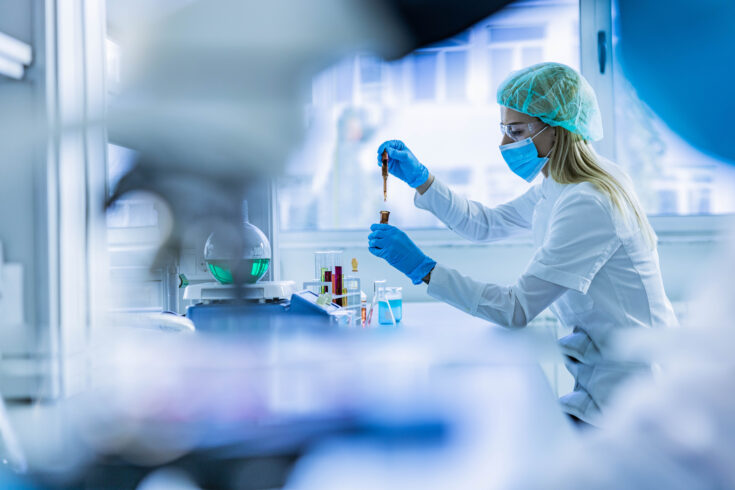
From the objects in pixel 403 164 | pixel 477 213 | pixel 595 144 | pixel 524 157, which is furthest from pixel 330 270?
pixel 595 144

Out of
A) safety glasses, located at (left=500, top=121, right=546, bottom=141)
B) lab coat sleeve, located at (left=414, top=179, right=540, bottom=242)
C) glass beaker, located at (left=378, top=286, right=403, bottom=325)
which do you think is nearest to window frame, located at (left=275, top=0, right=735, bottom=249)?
lab coat sleeve, located at (left=414, top=179, right=540, bottom=242)

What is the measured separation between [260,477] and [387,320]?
99cm

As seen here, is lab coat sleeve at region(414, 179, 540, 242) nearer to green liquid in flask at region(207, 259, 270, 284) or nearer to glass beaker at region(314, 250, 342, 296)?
glass beaker at region(314, 250, 342, 296)

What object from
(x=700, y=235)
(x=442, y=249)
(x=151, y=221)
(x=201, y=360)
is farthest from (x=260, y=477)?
(x=700, y=235)

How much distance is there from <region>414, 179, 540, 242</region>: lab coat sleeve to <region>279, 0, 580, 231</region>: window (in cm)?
33

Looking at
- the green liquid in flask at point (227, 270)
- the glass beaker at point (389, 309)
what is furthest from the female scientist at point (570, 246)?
the green liquid in flask at point (227, 270)

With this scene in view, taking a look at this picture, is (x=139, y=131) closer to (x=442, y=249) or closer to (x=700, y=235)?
(x=442, y=249)

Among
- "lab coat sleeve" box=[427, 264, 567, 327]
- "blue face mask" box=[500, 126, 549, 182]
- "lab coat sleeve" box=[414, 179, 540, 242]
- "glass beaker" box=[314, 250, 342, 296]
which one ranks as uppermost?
"blue face mask" box=[500, 126, 549, 182]

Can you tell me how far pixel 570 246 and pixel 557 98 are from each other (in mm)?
365

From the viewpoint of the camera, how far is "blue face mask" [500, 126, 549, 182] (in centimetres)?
130

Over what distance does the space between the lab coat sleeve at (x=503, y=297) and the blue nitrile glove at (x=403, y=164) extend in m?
0.48

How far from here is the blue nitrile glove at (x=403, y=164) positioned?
61.1 inches

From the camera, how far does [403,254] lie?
50.3 inches

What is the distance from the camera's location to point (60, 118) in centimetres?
47
